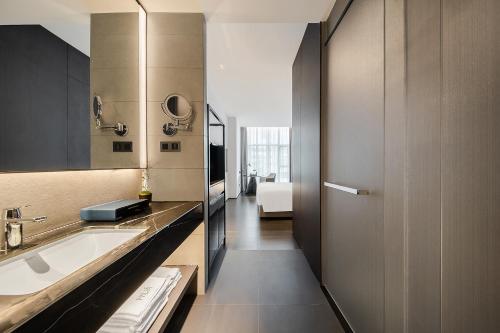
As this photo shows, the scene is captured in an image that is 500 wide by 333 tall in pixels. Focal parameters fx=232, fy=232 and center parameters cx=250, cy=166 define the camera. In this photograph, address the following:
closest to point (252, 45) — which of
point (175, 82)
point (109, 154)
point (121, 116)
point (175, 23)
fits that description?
point (175, 23)

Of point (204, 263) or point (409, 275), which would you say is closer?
point (409, 275)

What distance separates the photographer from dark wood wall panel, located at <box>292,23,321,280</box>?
226 cm

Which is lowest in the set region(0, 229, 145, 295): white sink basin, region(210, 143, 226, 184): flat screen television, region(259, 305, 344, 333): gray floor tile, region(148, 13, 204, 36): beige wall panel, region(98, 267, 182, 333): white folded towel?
region(259, 305, 344, 333): gray floor tile

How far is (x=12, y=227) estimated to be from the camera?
91 centimetres

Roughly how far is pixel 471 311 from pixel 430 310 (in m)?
0.19

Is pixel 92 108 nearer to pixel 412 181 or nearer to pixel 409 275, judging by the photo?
pixel 412 181

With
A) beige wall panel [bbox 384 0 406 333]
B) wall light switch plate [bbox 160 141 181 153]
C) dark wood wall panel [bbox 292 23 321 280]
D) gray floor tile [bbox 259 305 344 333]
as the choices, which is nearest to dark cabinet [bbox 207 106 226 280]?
wall light switch plate [bbox 160 141 181 153]

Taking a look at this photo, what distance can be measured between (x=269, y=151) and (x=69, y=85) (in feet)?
28.7

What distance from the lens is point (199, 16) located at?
2.06 m

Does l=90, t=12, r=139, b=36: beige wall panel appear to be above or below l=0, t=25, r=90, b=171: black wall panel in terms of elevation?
above

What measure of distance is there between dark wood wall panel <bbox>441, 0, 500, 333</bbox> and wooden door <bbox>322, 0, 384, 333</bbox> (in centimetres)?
41

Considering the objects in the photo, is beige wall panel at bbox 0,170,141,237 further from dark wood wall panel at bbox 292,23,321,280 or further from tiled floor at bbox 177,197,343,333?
dark wood wall panel at bbox 292,23,321,280

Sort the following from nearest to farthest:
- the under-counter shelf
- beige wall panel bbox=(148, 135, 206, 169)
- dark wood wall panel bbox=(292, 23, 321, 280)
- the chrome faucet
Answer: the chrome faucet, the under-counter shelf, beige wall panel bbox=(148, 135, 206, 169), dark wood wall panel bbox=(292, 23, 321, 280)

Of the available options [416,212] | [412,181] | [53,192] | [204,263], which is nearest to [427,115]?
[412,181]
